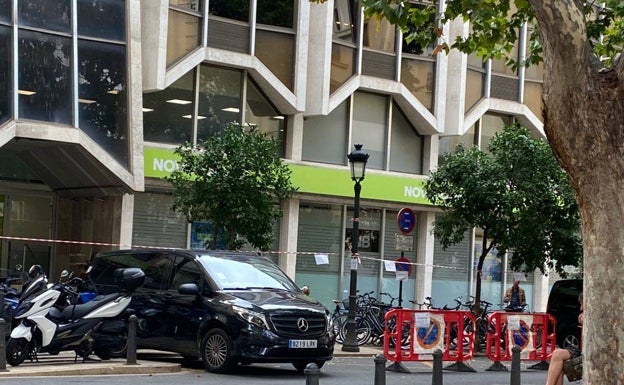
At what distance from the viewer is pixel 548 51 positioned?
11.2 meters

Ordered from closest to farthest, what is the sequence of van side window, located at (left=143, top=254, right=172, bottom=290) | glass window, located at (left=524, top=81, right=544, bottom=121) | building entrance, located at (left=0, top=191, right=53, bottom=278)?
van side window, located at (left=143, top=254, right=172, bottom=290) < building entrance, located at (left=0, top=191, right=53, bottom=278) < glass window, located at (left=524, top=81, right=544, bottom=121)

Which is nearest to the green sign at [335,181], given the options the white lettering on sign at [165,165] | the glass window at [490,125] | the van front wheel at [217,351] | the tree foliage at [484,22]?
the white lettering on sign at [165,165]

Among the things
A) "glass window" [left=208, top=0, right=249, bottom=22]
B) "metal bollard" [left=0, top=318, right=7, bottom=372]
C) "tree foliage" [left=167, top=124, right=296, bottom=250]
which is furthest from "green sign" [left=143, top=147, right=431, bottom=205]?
"metal bollard" [left=0, top=318, right=7, bottom=372]

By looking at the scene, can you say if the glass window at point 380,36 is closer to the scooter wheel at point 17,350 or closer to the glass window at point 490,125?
the glass window at point 490,125

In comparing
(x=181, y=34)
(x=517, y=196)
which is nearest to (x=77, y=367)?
(x=517, y=196)

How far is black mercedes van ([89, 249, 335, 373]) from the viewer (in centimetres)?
1720

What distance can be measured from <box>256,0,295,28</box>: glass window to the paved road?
33.1 ft

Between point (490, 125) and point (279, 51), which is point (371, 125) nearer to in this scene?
point (279, 51)

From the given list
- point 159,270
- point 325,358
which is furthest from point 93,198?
point 325,358

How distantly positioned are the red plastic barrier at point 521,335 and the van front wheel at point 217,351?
6019mm

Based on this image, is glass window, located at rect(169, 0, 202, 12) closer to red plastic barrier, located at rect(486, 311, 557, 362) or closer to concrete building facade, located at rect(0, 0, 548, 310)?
concrete building facade, located at rect(0, 0, 548, 310)

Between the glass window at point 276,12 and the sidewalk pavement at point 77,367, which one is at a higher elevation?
the glass window at point 276,12

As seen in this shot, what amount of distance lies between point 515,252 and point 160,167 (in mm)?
8321

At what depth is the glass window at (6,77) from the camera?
24.2 meters
